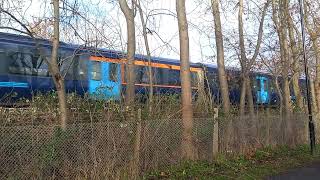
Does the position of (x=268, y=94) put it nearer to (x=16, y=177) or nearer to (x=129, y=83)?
(x=129, y=83)

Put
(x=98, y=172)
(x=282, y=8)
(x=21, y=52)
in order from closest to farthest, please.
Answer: (x=98, y=172) < (x=21, y=52) < (x=282, y=8)

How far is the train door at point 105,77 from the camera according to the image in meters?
13.1

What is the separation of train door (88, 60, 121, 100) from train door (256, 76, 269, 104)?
409 inches

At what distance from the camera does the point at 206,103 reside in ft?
51.0

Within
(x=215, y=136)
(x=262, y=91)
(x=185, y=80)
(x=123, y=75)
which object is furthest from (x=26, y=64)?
(x=262, y=91)

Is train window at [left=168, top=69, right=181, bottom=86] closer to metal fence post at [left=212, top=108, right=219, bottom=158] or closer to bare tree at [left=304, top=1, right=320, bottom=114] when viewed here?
bare tree at [left=304, top=1, right=320, bottom=114]

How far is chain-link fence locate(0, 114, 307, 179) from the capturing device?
27.8ft

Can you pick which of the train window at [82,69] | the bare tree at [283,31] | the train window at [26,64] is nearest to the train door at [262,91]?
the bare tree at [283,31]

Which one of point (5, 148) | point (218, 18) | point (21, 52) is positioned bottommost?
point (5, 148)

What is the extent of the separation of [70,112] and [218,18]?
31.5 ft

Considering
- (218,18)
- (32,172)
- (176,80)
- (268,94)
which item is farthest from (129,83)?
(268,94)

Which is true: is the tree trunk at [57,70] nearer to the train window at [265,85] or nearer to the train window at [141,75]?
the train window at [141,75]

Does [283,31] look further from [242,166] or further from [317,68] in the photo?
[242,166]

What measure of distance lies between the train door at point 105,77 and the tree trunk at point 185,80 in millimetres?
1881
